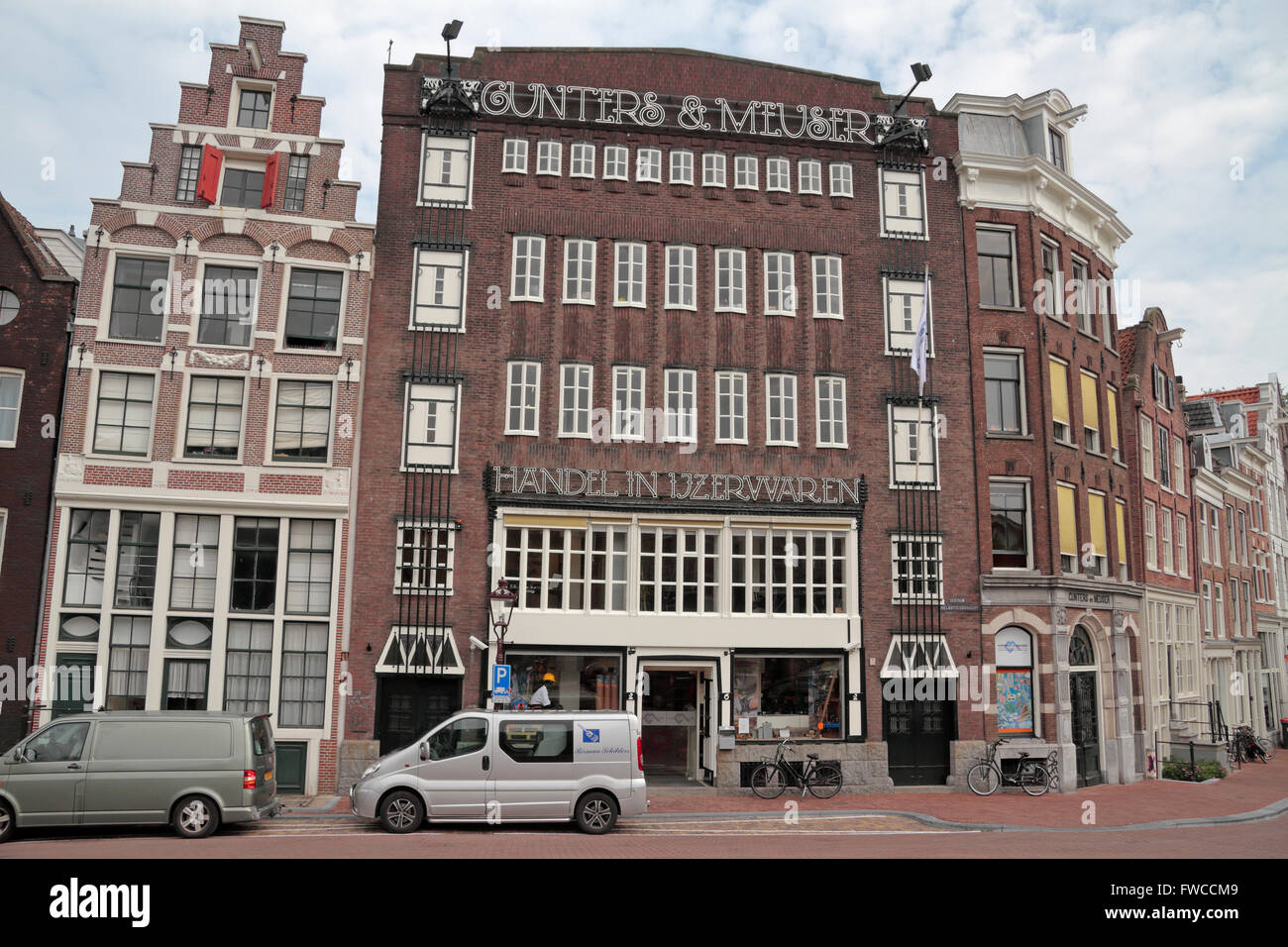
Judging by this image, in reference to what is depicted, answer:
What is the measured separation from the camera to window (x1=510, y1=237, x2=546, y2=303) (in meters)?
25.6

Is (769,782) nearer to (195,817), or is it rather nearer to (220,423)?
(195,817)

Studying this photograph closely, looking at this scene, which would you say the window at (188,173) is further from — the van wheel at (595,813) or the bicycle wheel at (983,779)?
the bicycle wheel at (983,779)

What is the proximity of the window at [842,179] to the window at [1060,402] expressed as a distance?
25.5 ft

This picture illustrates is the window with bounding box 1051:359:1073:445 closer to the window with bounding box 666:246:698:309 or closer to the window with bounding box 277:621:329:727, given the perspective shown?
the window with bounding box 666:246:698:309

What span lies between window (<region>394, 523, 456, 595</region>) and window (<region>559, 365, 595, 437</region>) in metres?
3.98

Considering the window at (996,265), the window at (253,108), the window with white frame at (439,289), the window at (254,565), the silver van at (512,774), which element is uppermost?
the window at (253,108)

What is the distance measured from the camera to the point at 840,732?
983 inches

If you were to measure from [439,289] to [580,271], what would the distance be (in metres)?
3.70

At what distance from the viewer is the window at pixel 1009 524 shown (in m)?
26.9

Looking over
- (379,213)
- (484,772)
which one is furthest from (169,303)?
(484,772)

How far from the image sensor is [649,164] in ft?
87.6

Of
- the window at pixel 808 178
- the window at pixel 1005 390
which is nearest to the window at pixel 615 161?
the window at pixel 808 178

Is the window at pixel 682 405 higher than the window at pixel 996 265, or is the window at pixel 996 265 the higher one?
the window at pixel 996 265

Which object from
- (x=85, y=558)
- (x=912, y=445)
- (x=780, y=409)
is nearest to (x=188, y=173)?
(x=85, y=558)
